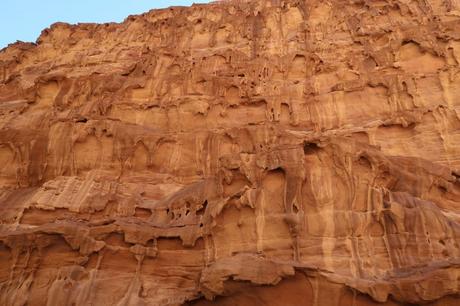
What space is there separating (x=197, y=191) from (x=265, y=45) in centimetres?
1435

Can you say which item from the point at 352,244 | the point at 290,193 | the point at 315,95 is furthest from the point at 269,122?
the point at 352,244

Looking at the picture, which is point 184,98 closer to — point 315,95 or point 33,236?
point 315,95

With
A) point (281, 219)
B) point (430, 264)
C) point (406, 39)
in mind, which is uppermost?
point (406, 39)

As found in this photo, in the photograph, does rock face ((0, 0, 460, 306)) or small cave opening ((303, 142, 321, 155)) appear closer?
rock face ((0, 0, 460, 306))

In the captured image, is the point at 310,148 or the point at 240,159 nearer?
the point at 310,148

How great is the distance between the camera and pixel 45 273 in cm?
1389

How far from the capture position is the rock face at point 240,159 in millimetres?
10969

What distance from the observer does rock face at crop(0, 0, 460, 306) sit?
432 inches

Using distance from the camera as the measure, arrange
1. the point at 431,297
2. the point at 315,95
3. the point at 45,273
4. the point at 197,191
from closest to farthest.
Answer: the point at 431,297, the point at 45,273, the point at 197,191, the point at 315,95

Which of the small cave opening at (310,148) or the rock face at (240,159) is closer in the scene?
the rock face at (240,159)

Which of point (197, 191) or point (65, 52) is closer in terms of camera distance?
point (197, 191)

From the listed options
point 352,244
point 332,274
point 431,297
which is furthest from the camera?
point 352,244

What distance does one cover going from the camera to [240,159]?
45.0ft

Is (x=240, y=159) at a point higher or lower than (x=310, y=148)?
lower
